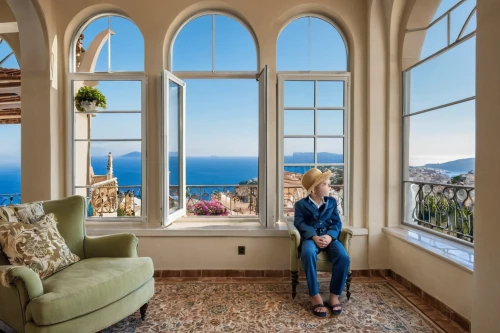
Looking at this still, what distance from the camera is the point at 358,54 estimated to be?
11.0ft

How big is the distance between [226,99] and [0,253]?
4.46 metres

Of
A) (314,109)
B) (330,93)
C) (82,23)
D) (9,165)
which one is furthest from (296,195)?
(9,165)

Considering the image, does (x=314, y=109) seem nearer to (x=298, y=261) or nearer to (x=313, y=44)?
(x=313, y=44)

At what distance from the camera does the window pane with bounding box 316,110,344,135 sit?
135 inches

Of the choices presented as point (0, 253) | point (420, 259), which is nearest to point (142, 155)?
point (0, 253)

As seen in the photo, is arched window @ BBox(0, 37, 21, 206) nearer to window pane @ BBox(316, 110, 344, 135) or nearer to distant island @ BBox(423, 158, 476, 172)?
window pane @ BBox(316, 110, 344, 135)

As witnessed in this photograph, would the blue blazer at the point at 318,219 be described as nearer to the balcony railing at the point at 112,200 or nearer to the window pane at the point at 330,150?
the window pane at the point at 330,150

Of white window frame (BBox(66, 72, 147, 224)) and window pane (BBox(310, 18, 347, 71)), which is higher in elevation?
window pane (BBox(310, 18, 347, 71))

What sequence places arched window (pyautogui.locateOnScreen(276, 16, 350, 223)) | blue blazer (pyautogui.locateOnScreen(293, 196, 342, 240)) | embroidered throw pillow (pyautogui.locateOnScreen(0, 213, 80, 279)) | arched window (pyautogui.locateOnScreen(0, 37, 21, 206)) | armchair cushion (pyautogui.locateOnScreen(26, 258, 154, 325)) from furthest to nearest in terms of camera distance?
1. arched window (pyautogui.locateOnScreen(0, 37, 21, 206))
2. arched window (pyautogui.locateOnScreen(276, 16, 350, 223))
3. blue blazer (pyautogui.locateOnScreen(293, 196, 342, 240))
4. embroidered throw pillow (pyautogui.locateOnScreen(0, 213, 80, 279))
5. armchair cushion (pyautogui.locateOnScreen(26, 258, 154, 325))

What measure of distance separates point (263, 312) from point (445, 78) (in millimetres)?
2654

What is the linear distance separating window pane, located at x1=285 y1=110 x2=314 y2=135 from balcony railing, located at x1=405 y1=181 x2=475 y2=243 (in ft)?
4.12

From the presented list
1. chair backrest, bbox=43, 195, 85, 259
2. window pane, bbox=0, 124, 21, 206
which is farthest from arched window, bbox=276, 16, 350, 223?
window pane, bbox=0, 124, 21, 206

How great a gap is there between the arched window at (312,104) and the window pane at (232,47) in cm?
35

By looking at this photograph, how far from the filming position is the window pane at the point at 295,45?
138 inches
